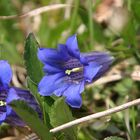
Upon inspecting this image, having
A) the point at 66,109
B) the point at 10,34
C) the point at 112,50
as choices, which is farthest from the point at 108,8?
the point at 66,109

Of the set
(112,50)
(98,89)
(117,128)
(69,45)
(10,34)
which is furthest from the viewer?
(10,34)

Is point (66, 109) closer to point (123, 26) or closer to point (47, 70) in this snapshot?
point (47, 70)

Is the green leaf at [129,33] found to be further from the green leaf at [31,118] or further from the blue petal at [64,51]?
the green leaf at [31,118]

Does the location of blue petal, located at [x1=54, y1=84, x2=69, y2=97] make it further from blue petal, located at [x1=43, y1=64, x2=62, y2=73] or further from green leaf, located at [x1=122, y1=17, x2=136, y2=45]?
green leaf, located at [x1=122, y1=17, x2=136, y2=45]

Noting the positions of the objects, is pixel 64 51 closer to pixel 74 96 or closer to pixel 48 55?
pixel 48 55

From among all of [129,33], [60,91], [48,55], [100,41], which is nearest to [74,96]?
[60,91]

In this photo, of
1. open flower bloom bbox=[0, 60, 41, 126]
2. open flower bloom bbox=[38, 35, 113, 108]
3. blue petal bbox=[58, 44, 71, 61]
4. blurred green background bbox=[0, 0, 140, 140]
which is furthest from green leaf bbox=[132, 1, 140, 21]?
open flower bloom bbox=[0, 60, 41, 126]
